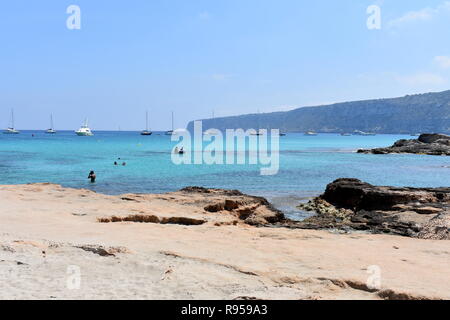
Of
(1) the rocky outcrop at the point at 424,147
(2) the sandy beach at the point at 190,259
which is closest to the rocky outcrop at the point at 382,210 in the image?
(2) the sandy beach at the point at 190,259

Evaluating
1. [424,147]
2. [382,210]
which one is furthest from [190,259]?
[424,147]

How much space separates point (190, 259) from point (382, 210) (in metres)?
12.9

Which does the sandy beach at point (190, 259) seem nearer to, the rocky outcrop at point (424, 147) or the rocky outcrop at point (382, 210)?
the rocky outcrop at point (382, 210)

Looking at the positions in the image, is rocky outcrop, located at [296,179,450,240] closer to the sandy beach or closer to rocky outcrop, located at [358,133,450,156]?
the sandy beach

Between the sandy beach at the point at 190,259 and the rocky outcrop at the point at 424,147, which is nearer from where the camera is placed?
the sandy beach at the point at 190,259

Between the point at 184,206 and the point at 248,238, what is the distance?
557 cm

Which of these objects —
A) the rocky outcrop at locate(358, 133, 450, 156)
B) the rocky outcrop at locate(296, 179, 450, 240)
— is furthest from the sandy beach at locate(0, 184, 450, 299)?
the rocky outcrop at locate(358, 133, 450, 156)

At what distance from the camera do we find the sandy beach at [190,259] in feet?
22.7

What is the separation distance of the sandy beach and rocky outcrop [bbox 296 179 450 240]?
5.68 feet

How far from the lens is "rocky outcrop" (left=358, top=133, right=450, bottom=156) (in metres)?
74.1

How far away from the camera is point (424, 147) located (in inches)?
3066

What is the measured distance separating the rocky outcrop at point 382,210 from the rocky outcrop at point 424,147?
5556 cm
